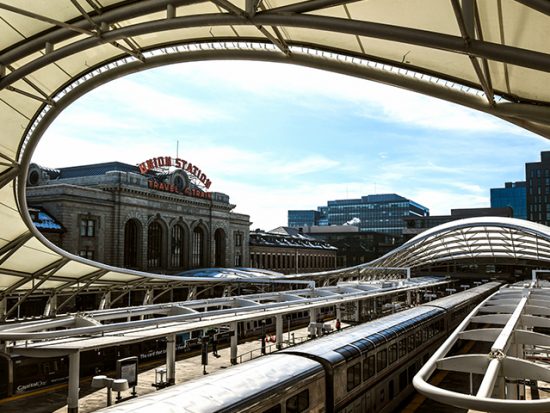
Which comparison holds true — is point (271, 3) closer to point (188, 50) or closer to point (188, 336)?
point (188, 50)

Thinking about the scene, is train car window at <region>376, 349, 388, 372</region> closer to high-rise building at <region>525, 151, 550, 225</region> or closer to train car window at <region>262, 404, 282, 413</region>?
train car window at <region>262, 404, 282, 413</region>

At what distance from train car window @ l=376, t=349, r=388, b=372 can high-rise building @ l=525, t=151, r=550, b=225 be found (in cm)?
16385

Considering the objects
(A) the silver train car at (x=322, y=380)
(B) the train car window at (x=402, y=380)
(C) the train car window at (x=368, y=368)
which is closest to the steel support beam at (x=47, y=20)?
(A) the silver train car at (x=322, y=380)

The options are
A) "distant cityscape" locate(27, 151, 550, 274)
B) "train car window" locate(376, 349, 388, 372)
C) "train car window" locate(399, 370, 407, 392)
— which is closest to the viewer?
"train car window" locate(376, 349, 388, 372)

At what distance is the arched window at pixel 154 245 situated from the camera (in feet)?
190

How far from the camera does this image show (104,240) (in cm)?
5178

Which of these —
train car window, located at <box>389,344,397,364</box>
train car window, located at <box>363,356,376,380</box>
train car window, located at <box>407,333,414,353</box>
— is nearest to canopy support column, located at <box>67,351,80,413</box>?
train car window, located at <box>363,356,376,380</box>

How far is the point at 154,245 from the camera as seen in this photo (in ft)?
194

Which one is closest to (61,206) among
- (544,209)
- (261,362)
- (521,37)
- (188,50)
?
(188,50)

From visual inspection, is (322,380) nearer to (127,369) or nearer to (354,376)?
(354,376)

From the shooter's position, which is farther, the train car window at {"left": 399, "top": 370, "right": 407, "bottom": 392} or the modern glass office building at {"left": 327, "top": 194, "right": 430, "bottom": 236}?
the modern glass office building at {"left": 327, "top": 194, "right": 430, "bottom": 236}

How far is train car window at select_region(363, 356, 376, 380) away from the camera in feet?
58.4

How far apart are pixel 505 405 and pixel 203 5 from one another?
12204 mm

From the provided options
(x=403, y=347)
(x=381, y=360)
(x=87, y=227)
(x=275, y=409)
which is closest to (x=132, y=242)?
(x=87, y=227)
